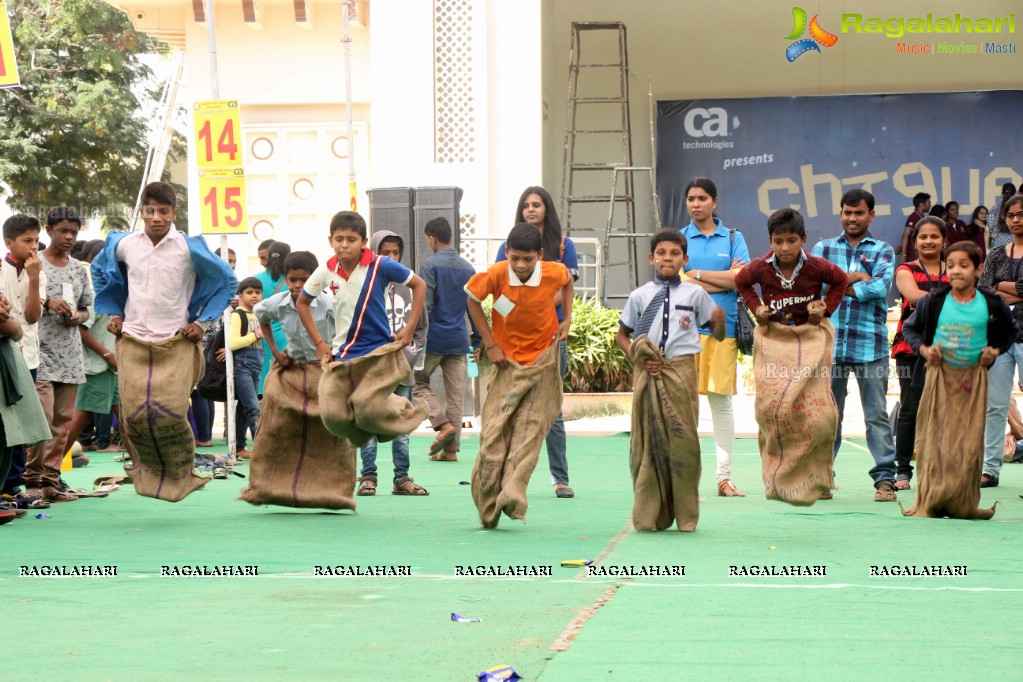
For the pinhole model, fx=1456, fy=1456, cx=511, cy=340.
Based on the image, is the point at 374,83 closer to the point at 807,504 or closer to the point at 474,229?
the point at 474,229

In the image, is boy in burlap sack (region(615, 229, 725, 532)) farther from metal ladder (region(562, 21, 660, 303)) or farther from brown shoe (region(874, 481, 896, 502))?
metal ladder (region(562, 21, 660, 303))

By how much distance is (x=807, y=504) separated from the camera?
24.7ft

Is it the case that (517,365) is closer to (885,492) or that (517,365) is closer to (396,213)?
(885,492)

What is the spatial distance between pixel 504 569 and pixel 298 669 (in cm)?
195

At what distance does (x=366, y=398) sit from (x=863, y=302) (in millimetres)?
3183

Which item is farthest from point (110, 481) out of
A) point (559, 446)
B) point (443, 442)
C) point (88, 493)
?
point (559, 446)

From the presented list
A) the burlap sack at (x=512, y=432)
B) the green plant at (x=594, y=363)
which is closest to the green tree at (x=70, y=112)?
the green plant at (x=594, y=363)

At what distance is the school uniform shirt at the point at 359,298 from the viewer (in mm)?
8039

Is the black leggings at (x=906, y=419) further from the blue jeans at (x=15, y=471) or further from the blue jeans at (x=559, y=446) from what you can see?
the blue jeans at (x=15, y=471)

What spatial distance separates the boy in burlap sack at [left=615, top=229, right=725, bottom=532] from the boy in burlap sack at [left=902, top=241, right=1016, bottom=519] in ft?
4.46

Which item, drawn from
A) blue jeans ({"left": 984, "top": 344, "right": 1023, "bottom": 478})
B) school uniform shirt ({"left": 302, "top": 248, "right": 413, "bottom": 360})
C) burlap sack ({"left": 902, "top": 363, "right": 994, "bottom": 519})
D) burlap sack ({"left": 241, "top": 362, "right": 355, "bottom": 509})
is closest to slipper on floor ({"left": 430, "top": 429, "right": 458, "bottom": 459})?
burlap sack ({"left": 241, "top": 362, "right": 355, "bottom": 509})

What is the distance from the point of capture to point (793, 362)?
762 centimetres

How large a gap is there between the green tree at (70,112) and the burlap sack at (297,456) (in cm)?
2133

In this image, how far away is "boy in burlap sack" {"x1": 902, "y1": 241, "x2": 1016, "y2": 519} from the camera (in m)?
7.92
